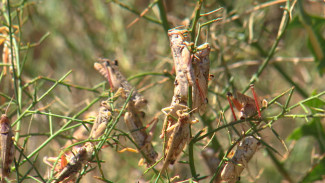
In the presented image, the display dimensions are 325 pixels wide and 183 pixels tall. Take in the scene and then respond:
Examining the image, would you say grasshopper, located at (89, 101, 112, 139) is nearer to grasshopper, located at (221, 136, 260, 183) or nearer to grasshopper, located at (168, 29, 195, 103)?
grasshopper, located at (168, 29, 195, 103)

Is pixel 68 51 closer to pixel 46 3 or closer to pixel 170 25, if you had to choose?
pixel 46 3

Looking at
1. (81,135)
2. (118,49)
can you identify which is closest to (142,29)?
(118,49)

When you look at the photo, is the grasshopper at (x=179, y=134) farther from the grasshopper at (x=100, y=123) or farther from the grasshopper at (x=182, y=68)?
the grasshopper at (x=100, y=123)

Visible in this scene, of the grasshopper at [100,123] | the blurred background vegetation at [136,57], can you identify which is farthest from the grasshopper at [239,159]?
the blurred background vegetation at [136,57]

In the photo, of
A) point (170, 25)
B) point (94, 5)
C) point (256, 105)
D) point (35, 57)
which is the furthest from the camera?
point (35, 57)

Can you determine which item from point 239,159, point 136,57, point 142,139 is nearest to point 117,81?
point 142,139

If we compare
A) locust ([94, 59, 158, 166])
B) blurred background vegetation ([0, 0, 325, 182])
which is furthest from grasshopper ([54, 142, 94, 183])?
blurred background vegetation ([0, 0, 325, 182])

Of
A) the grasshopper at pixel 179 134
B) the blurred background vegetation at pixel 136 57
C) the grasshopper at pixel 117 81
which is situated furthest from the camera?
the blurred background vegetation at pixel 136 57
